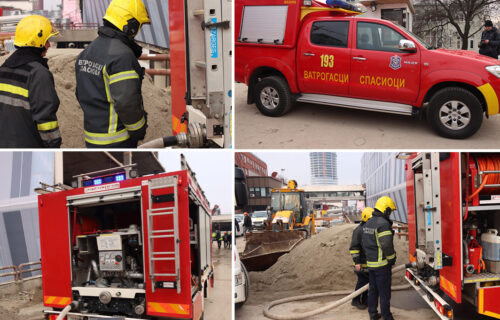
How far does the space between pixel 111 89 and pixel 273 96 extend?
4.62 m

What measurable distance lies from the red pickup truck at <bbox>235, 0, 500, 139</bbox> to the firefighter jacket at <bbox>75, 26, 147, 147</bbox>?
13.4 ft

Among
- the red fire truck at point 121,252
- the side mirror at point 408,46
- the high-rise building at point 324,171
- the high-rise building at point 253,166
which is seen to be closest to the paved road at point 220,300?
the red fire truck at point 121,252

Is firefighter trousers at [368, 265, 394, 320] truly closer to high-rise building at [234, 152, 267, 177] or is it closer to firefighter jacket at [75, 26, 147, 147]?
firefighter jacket at [75, 26, 147, 147]

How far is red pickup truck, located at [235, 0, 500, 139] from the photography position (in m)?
6.99

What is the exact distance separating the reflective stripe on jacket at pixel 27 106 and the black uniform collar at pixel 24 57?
0.04 m

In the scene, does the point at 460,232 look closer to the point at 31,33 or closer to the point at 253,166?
the point at 31,33

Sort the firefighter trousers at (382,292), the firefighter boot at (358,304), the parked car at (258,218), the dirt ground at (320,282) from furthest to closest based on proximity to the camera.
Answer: the parked car at (258,218), the firefighter boot at (358,304), the dirt ground at (320,282), the firefighter trousers at (382,292)

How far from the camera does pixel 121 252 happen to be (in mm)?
5375

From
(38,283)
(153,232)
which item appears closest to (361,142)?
(153,232)

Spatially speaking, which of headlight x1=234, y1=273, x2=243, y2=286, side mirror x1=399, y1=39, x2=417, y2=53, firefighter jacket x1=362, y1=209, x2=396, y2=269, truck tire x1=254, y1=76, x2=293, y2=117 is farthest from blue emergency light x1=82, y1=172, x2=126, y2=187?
side mirror x1=399, y1=39, x2=417, y2=53

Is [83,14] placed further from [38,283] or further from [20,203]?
[38,283]

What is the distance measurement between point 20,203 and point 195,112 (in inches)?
371

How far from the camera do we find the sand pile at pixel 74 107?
11.0 m

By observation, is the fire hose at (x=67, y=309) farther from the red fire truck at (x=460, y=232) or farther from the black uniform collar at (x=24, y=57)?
the red fire truck at (x=460, y=232)
